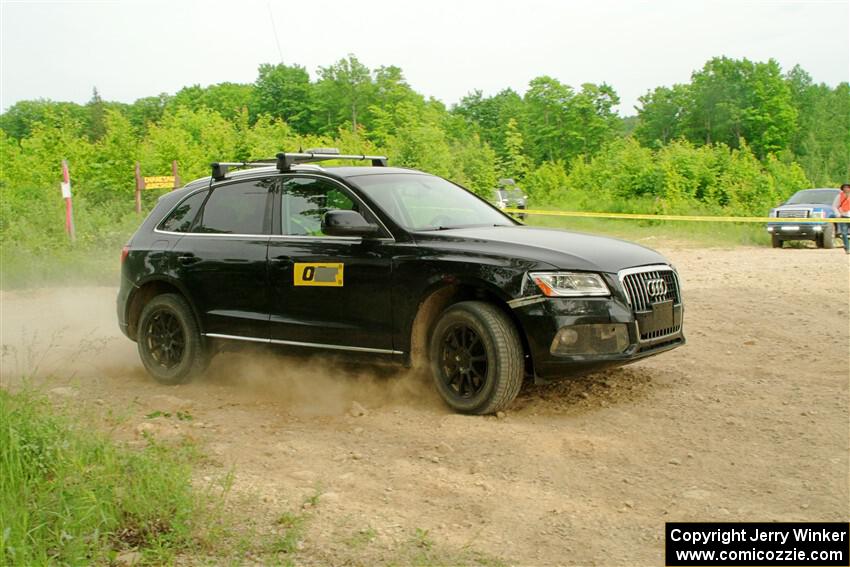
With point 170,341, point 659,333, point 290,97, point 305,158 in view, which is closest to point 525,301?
point 659,333

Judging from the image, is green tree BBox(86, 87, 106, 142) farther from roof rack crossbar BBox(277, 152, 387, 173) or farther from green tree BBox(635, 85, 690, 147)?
roof rack crossbar BBox(277, 152, 387, 173)

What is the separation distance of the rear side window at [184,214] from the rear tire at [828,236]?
61.5ft

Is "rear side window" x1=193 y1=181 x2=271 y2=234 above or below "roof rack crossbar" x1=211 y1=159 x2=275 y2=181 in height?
below

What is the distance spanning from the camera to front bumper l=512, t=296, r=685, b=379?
6043mm

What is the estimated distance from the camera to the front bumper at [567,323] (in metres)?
6.04

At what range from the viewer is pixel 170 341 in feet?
26.6

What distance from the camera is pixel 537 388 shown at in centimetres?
720

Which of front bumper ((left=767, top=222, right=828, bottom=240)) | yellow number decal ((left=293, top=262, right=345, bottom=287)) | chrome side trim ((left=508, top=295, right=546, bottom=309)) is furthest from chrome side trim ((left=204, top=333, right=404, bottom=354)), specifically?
front bumper ((left=767, top=222, right=828, bottom=240))

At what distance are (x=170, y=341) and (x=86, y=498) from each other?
3.88m

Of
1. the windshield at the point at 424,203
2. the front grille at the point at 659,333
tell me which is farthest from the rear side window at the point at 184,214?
the front grille at the point at 659,333

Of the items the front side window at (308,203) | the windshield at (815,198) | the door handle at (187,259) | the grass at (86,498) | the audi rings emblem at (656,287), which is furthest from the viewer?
the windshield at (815,198)

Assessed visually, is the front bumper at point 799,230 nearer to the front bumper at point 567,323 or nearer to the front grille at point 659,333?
the front grille at point 659,333

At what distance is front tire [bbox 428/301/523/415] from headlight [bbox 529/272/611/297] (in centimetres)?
40

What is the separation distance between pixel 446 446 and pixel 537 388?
1.68 meters
